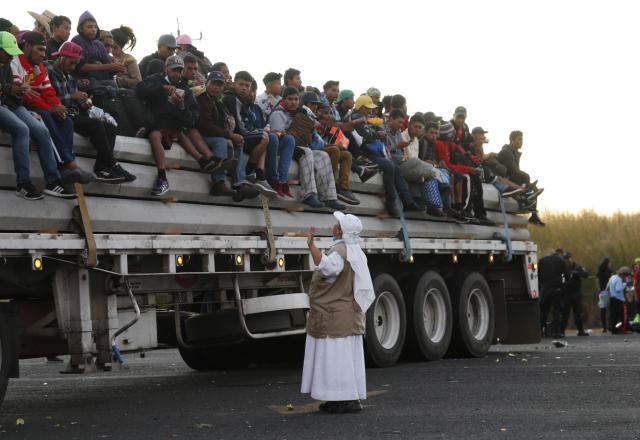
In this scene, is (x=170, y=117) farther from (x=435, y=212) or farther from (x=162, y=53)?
(x=435, y=212)

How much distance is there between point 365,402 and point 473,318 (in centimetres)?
697

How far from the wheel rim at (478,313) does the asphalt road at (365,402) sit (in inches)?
36.8

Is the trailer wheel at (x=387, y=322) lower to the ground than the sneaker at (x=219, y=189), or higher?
lower

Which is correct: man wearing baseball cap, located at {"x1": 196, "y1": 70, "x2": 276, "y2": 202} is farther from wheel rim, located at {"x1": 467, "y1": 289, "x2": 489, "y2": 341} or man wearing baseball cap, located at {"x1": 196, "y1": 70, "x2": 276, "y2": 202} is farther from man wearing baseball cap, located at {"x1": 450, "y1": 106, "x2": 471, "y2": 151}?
man wearing baseball cap, located at {"x1": 450, "y1": 106, "x2": 471, "y2": 151}

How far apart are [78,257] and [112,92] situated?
198 cm

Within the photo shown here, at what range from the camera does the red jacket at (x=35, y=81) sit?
1083 cm

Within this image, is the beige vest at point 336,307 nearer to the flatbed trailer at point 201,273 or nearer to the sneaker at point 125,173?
the flatbed trailer at point 201,273

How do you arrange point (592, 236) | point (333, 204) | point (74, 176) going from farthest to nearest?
point (592, 236) < point (333, 204) < point (74, 176)

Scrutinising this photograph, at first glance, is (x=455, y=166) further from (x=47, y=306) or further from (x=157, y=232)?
(x=47, y=306)

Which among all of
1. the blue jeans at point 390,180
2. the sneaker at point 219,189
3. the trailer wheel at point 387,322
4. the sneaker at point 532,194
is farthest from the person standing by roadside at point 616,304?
the sneaker at point 219,189

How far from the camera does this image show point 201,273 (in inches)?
496

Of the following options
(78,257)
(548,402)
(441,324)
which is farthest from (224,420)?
(441,324)

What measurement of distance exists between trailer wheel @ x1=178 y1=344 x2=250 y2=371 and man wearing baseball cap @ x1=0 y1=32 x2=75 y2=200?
6.43 m

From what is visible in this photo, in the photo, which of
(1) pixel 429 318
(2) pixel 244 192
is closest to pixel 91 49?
(2) pixel 244 192
